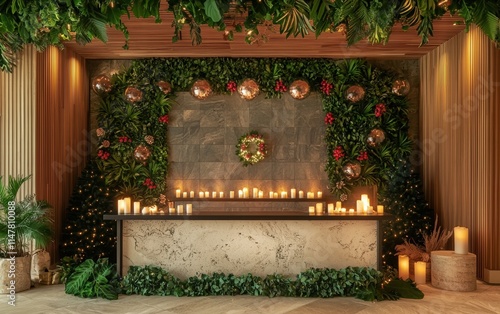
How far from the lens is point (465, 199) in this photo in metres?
6.41

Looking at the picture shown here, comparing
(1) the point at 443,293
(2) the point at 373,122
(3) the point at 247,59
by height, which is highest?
(3) the point at 247,59

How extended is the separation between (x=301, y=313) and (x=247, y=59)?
169 inches

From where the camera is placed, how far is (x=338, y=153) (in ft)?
24.8

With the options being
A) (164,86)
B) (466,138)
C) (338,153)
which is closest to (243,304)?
(338,153)

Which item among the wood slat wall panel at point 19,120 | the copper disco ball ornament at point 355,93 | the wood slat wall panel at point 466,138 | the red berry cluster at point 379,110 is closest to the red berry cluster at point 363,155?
the red berry cluster at point 379,110

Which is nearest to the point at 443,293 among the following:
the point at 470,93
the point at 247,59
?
the point at 470,93

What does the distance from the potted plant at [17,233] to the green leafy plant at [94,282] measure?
533 mm

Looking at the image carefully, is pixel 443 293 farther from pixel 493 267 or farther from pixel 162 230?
pixel 162 230

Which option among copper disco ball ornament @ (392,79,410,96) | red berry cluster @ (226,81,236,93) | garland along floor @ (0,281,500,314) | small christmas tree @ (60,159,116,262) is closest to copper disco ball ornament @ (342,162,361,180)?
copper disco ball ornament @ (392,79,410,96)

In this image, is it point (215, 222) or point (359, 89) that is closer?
point (215, 222)

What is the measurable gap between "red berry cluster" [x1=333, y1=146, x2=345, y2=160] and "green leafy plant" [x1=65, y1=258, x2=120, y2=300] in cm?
374

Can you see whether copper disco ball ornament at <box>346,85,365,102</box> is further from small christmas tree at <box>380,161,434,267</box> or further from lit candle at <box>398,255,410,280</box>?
lit candle at <box>398,255,410,280</box>

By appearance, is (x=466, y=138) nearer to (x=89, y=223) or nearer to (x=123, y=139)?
(x=123, y=139)

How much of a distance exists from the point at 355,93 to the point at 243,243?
3125 mm
